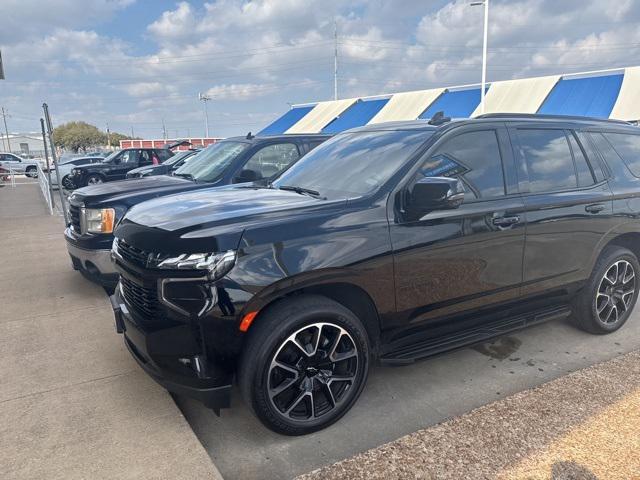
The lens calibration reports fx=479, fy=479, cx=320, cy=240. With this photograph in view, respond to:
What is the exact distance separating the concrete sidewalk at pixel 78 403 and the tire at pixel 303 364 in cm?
46

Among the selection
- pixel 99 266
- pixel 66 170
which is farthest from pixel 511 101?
pixel 99 266

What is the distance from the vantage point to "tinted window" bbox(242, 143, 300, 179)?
6.18 metres

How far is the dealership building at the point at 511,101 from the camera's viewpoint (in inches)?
727

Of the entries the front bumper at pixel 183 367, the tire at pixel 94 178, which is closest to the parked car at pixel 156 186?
the front bumper at pixel 183 367

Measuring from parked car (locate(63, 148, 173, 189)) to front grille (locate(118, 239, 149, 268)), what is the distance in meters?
16.2

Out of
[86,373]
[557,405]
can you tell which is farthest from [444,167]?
[86,373]

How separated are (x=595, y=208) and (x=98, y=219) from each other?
4.69 m

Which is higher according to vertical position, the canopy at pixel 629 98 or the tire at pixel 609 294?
the canopy at pixel 629 98

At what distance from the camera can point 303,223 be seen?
2.76m

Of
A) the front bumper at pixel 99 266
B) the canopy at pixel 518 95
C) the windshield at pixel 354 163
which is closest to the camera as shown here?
the windshield at pixel 354 163

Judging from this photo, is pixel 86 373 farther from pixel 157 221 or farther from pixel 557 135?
pixel 557 135

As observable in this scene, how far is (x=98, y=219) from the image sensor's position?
4.98m

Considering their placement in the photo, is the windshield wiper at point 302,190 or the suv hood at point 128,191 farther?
the suv hood at point 128,191

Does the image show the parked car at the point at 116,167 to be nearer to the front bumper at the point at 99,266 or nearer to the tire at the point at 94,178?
the tire at the point at 94,178
